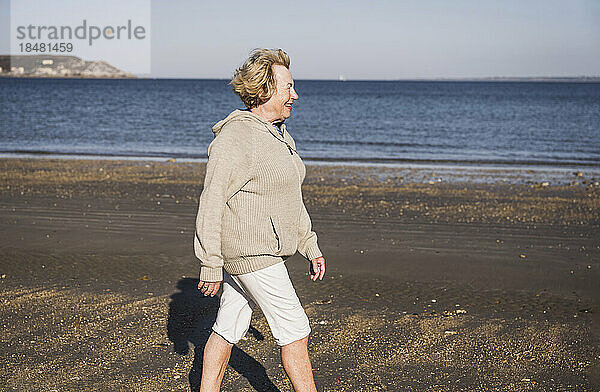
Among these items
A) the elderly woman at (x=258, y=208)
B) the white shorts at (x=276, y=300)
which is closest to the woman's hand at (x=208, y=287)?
the elderly woman at (x=258, y=208)

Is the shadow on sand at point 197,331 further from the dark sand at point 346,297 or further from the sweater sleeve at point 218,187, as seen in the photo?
the sweater sleeve at point 218,187

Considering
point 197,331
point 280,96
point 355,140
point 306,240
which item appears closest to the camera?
point 280,96

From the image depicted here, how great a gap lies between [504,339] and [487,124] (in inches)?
1374

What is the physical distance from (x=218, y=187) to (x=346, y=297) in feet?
10.4

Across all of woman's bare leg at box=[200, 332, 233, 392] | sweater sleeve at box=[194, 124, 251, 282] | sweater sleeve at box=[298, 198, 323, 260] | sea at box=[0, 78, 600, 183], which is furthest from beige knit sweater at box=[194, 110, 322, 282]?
sea at box=[0, 78, 600, 183]

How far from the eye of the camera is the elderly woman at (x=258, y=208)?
303 cm

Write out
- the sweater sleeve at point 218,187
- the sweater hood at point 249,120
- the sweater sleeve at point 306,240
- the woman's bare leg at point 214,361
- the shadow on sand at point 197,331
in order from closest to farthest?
1. the sweater sleeve at point 218,187
2. the sweater hood at point 249,120
3. the woman's bare leg at point 214,361
4. the sweater sleeve at point 306,240
5. the shadow on sand at point 197,331

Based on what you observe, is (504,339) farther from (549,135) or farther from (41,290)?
(549,135)

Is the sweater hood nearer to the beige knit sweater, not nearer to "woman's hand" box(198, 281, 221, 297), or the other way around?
the beige knit sweater

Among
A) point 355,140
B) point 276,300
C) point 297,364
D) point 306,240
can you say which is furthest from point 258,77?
point 355,140

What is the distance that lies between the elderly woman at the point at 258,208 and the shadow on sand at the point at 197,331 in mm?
953

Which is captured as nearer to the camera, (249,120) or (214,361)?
(249,120)

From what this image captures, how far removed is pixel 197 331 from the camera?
5039 millimetres

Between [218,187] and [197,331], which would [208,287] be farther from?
[197,331]
